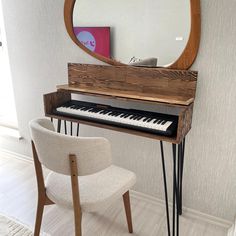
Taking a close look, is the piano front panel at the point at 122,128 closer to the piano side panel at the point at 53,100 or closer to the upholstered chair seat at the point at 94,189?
the piano side panel at the point at 53,100

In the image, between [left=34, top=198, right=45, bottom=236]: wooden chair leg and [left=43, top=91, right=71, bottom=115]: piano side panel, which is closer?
[left=34, top=198, right=45, bottom=236]: wooden chair leg

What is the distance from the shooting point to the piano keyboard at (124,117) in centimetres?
121

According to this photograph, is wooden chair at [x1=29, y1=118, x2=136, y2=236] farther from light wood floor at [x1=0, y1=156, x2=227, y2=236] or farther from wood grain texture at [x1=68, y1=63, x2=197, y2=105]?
wood grain texture at [x1=68, y1=63, x2=197, y2=105]

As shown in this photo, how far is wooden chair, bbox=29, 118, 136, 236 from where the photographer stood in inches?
37.1

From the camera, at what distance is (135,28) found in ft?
4.76

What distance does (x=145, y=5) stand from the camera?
4.52ft

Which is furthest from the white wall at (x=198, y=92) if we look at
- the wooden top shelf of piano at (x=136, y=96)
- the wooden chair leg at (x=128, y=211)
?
the wooden chair leg at (x=128, y=211)

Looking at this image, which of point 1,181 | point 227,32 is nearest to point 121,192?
point 227,32

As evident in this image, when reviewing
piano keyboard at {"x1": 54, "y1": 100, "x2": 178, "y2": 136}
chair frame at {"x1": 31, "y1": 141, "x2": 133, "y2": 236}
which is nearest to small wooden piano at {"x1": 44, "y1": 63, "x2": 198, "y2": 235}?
piano keyboard at {"x1": 54, "y1": 100, "x2": 178, "y2": 136}

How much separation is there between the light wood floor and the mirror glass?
3.41ft

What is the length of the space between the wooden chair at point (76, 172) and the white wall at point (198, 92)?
1.57 ft

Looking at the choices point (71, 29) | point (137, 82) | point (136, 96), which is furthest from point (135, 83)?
point (71, 29)

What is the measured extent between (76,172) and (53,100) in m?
0.73

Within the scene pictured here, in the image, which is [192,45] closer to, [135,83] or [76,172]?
[135,83]
